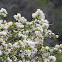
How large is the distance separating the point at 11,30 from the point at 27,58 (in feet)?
2.16

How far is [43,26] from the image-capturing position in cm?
242

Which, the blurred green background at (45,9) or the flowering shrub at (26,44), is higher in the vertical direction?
the blurred green background at (45,9)

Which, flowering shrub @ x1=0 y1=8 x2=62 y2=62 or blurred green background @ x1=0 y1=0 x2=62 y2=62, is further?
blurred green background @ x1=0 y1=0 x2=62 y2=62

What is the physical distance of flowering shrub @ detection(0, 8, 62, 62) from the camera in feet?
6.12

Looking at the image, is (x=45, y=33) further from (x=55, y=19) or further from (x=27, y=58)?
(x=55, y=19)

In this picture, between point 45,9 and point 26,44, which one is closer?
point 26,44

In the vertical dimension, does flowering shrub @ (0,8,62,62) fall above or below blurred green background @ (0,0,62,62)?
below


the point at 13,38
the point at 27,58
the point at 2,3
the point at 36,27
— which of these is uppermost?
the point at 2,3

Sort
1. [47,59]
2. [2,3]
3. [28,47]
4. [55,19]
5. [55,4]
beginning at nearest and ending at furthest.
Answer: [28,47] < [47,59] < [2,3] < [55,19] < [55,4]

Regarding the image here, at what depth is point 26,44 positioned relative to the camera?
1927mm

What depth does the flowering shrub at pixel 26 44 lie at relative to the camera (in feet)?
6.12

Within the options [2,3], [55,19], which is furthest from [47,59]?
[55,19]

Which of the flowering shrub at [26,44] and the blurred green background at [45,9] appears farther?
the blurred green background at [45,9]

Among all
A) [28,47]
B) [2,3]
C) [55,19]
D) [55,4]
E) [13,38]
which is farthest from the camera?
[55,4]
